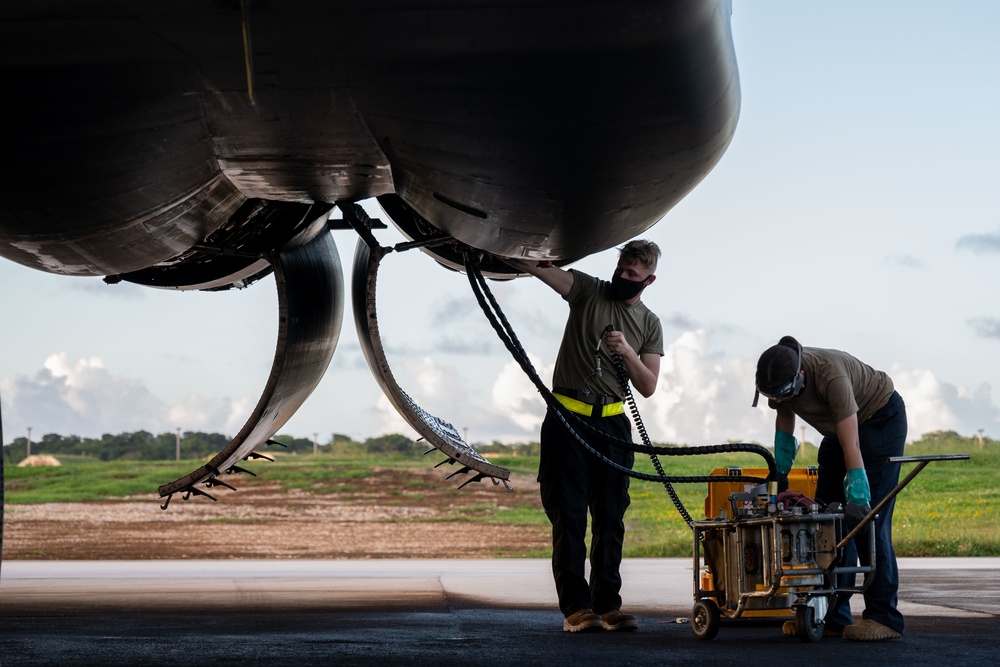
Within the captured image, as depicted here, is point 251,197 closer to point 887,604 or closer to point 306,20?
point 306,20

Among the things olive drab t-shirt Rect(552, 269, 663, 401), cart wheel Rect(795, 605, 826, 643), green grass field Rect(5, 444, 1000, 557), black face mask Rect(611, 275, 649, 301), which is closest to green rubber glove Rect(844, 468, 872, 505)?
cart wheel Rect(795, 605, 826, 643)

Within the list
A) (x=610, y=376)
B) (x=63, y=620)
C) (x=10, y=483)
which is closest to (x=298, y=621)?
(x=63, y=620)

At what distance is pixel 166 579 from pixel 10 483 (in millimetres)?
21263

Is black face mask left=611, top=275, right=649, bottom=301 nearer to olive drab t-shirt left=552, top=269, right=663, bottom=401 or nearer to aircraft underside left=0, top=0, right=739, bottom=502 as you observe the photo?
olive drab t-shirt left=552, top=269, right=663, bottom=401

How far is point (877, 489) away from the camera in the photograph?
5.45 meters

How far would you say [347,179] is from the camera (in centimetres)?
367

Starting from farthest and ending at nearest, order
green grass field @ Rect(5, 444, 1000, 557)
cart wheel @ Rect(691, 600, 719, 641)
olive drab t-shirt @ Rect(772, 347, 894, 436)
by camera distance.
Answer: green grass field @ Rect(5, 444, 1000, 557), olive drab t-shirt @ Rect(772, 347, 894, 436), cart wheel @ Rect(691, 600, 719, 641)

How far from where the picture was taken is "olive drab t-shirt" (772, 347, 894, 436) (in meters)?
5.12

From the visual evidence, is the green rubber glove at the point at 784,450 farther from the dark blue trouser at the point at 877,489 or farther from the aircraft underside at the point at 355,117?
the aircraft underside at the point at 355,117

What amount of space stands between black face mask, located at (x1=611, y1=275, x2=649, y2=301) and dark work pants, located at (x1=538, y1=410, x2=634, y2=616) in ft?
1.89

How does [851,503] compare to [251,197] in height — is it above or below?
below

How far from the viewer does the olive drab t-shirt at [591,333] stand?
552cm

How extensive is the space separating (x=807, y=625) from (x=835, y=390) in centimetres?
99

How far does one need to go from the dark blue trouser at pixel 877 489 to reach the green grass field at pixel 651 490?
33.0 feet
